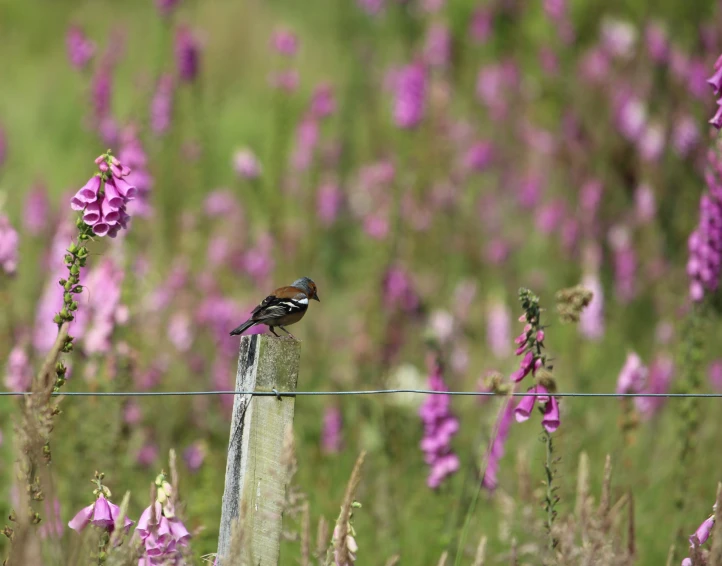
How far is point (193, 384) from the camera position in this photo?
17.8 feet

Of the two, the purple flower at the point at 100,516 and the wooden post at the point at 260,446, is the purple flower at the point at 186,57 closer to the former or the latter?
the wooden post at the point at 260,446

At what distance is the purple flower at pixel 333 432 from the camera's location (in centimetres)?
497

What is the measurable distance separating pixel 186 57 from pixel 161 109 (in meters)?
0.46

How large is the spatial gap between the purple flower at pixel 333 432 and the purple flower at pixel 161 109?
253 centimetres

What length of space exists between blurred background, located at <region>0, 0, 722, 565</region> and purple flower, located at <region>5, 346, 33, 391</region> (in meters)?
0.01

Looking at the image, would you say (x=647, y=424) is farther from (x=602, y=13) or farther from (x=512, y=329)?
(x=602, y=13)

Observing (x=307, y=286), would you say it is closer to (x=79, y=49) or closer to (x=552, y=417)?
(x=552, y=417)

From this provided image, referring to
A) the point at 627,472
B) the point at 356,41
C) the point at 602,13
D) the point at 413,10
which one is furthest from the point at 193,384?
the point at 602,13

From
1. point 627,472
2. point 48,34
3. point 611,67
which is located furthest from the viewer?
point 48,34

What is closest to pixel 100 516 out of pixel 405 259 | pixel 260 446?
pixel 260 446

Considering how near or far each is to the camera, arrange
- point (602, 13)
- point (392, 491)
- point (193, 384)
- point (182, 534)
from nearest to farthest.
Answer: point (182, 534), point (392, 491), point (193, 384), point (602, 13)

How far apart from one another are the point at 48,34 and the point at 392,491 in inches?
524

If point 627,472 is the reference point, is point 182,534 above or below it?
below

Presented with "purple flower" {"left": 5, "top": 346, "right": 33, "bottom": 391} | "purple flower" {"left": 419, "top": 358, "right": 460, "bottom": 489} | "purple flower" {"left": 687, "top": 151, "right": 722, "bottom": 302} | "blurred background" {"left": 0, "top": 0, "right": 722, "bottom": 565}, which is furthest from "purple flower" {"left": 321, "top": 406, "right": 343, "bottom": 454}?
"purple flower" {"left": 687, "top": 151, "right": 722, "bottom": 302}
